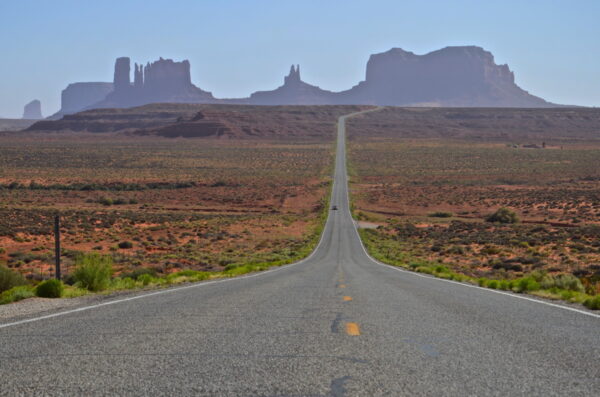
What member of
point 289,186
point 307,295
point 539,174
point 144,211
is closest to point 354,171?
point 289,186

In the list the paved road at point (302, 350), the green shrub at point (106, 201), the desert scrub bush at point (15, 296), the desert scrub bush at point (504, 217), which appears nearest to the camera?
the paved road at point (302, 350)

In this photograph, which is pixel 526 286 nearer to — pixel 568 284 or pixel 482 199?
pixel 568 284

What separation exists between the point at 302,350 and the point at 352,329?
4.53 feet

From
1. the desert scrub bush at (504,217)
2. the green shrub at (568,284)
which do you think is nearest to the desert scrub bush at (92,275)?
the green shrub at (568,284)

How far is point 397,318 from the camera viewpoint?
26.8 feet

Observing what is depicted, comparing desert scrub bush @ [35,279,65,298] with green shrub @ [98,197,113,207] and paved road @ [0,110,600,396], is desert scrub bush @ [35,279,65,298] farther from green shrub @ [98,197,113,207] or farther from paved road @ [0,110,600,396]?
green shrub @ [98,197,113,207]

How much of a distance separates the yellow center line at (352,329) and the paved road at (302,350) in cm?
3

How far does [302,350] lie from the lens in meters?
5.98

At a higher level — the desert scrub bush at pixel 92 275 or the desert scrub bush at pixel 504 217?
the desert scrub bush at pixel 92 275

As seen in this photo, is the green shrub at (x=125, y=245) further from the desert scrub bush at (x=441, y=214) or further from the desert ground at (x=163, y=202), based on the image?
the desert scrub bush at (x=441, y=214)

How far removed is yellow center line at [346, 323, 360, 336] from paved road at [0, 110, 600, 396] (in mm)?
26

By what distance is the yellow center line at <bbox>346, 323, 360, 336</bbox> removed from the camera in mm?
6934

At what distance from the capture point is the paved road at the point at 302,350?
4.73 meters

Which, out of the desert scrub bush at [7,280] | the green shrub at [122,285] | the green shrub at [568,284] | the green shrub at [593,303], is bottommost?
the desert scrub bush at [7,280]
